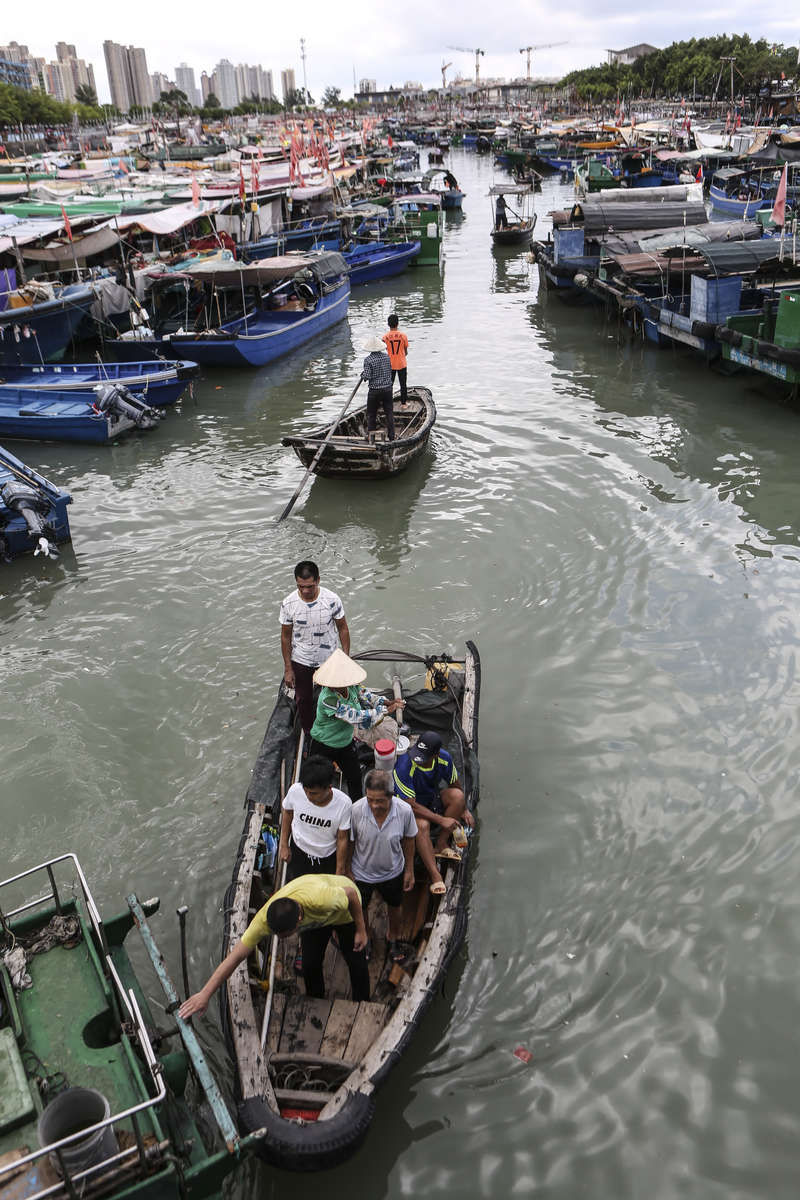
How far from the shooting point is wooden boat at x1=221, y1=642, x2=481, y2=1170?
388 centimetres

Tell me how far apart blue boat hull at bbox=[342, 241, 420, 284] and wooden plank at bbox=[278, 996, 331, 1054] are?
94.7 feet

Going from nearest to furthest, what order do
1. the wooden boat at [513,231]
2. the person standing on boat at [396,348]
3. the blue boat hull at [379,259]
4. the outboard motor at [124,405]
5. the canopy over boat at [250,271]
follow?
1. the person standing on boat at [396,348]
2. the outboard motor at [124,405]
3. the canopy over boat at [250,271]
4. the blue boat hull at [379,259]
5. the wooden boat at [513,231]

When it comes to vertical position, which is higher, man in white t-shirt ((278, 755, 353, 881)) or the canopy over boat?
the canopy over boat

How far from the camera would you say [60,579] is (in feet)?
35.7

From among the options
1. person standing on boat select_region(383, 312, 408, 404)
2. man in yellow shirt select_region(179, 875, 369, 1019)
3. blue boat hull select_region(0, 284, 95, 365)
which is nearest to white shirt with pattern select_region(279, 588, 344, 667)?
man in yellow shirt select_region(179, 875, 369, 1019)

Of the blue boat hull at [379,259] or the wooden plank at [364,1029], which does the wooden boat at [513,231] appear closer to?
the blue boat hull at [379,259]

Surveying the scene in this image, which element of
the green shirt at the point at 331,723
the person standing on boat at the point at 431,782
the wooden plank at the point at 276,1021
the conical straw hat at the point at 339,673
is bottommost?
the wooden plank at the point at 276,1021

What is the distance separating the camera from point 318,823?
4.76 meters

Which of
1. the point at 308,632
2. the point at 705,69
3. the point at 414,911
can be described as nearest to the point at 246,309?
the point at 308,632

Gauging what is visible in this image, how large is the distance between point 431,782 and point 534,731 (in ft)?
7.36

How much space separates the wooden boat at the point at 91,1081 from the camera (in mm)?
3316

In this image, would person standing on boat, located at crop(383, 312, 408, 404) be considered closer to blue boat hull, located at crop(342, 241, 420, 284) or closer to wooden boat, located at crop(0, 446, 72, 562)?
wooden boat, located at crop(0, 446, 72, 562)

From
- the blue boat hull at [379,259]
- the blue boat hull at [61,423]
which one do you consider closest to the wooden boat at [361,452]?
the blue boat hull at [61,423]

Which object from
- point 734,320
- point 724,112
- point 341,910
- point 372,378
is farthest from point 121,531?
point 724,112
